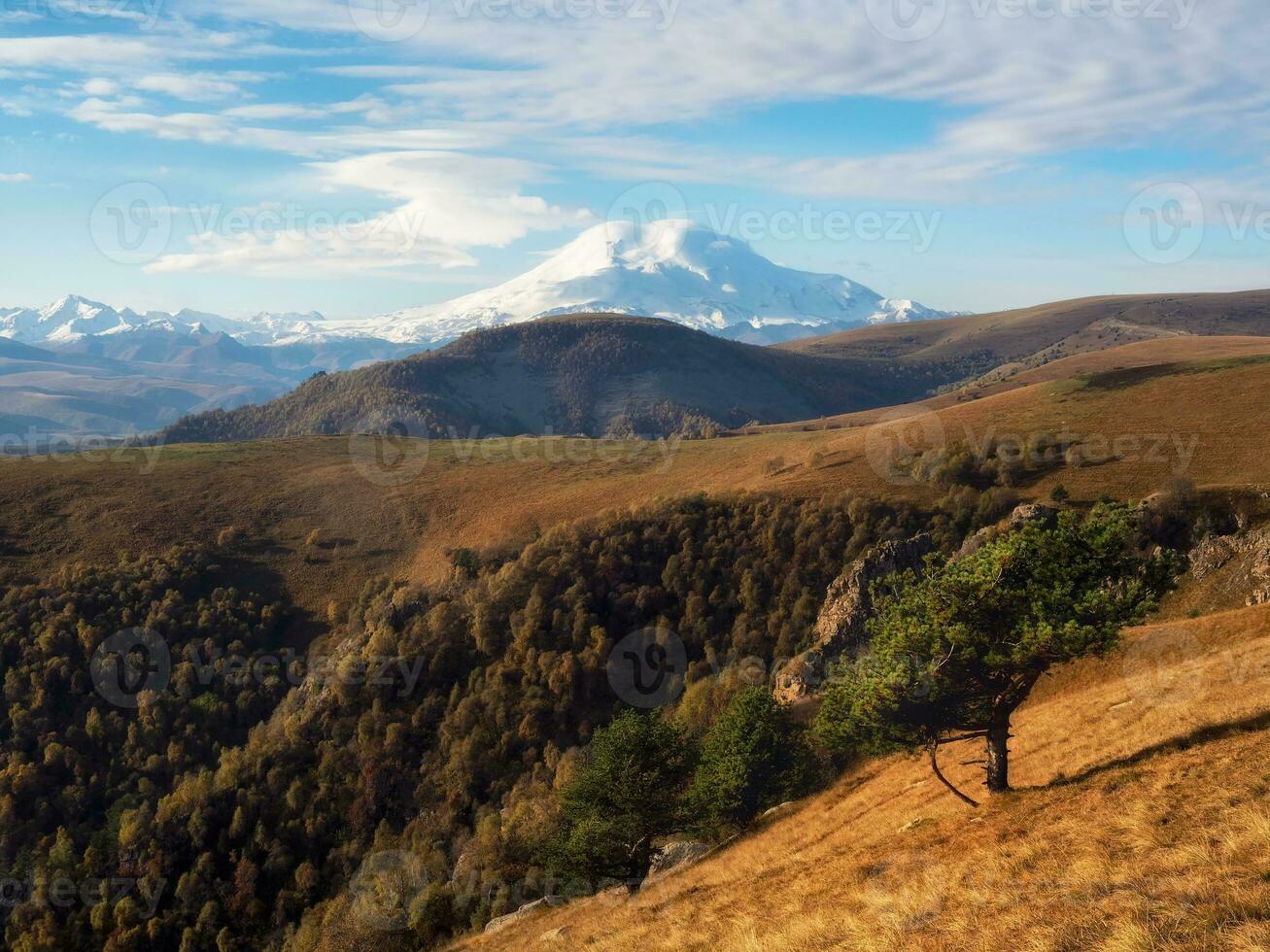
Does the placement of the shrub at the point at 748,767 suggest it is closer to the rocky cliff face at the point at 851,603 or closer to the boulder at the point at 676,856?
the boulder at the point at 676,856

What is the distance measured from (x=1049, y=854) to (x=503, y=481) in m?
104

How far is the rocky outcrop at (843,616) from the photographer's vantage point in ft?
194

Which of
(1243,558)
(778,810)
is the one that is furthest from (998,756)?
(1243,558)

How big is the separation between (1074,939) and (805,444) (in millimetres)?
104134

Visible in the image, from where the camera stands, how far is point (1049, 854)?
17.5 m

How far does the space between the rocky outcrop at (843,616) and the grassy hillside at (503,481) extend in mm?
11947

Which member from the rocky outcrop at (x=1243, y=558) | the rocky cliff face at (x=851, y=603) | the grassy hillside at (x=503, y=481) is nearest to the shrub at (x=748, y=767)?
the rocky cliff face at (x=851, y=603)

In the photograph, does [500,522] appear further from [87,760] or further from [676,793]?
[676,793]

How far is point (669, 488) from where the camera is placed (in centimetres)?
10212

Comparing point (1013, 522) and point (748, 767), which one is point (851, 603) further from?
point (748, 767)

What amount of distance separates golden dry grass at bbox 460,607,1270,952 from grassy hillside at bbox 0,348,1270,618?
158 feet

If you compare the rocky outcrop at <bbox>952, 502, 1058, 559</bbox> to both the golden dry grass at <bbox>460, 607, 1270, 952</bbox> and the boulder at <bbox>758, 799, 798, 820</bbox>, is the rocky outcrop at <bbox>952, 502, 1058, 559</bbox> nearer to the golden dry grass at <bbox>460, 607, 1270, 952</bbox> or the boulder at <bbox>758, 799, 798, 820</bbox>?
the golden dry grass at <bbox>460, 607, 1270, 952</bbox>

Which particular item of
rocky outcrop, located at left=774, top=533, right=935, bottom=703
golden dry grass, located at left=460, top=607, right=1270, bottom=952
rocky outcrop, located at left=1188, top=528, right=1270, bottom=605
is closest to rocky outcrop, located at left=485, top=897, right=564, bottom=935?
golden dry grass, located at left=460, top=607, right=1270, bottom=952

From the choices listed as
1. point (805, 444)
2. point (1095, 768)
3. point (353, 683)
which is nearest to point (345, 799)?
point (353, 683)
